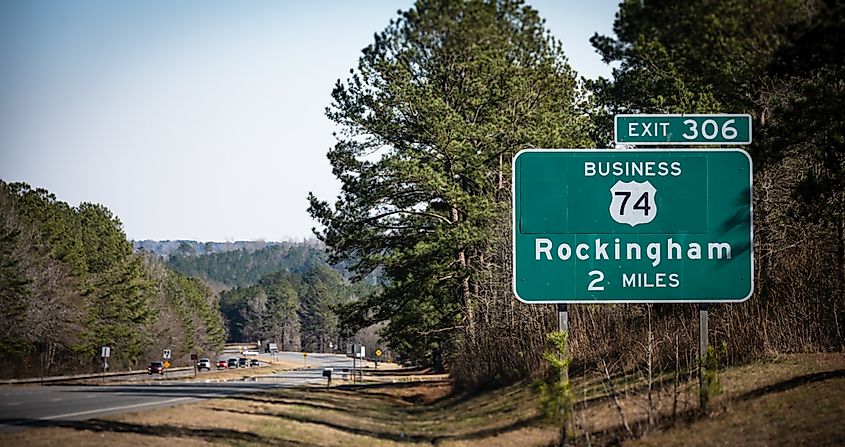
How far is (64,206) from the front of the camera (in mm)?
94500

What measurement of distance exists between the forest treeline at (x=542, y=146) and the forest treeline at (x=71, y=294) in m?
35.7

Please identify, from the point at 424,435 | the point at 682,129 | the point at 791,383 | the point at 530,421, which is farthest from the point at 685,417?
the point at 424,435

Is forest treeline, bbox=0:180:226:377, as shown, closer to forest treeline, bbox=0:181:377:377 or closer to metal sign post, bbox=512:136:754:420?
forest treeline, bbox=0:181:377:377

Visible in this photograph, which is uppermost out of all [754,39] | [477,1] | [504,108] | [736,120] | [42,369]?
[477,1]

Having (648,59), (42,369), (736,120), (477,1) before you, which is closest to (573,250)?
(736,120)

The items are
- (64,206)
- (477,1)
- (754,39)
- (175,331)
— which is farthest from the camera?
(175,331)

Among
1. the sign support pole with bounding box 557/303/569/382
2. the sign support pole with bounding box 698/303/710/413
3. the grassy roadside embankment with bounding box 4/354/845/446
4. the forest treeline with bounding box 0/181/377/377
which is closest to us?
the grassy roadside embankment with bounding box 4/354/845/446

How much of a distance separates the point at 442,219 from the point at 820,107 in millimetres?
22106

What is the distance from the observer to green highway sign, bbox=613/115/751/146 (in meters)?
16.2

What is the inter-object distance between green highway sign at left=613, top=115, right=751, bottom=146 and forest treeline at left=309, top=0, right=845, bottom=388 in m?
1.31

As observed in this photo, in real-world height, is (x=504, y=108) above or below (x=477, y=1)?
below

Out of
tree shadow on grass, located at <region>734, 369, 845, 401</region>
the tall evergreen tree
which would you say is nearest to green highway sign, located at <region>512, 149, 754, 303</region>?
tree shadow on grass, located at <region>734, 369, 845, 401</region>

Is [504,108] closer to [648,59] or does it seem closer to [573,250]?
Answer: [648,59]

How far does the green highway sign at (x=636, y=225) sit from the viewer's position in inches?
644
